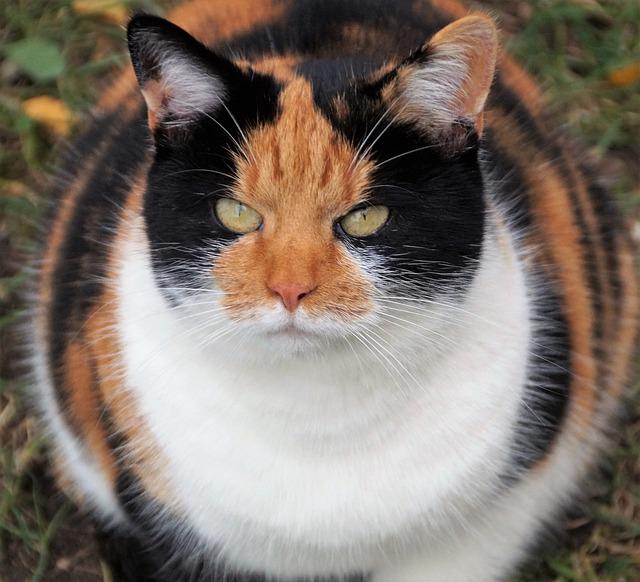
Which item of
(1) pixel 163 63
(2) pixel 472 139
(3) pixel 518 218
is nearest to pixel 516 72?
(3) pixel 518 218

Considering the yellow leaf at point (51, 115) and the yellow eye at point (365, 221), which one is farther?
the yellow leaf at point (51, 115)

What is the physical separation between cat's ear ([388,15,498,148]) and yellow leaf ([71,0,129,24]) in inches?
56.9

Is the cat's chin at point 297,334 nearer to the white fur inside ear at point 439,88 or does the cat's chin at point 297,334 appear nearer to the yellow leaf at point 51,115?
the white fur inside ear at point 439,88

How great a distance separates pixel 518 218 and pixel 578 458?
44 centimetres

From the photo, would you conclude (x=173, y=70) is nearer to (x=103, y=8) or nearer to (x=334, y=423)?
(x=334, y=423)

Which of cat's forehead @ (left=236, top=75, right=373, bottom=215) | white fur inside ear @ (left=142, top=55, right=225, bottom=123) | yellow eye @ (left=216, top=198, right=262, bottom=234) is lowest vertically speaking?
yellow eye @ (left=216, top=198, right=262, bottom=234)

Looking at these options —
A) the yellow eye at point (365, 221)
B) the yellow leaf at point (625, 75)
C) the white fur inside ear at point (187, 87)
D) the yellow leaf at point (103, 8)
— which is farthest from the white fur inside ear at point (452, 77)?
the yellow leaf at point (103, 8)

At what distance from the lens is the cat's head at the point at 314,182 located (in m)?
1.20

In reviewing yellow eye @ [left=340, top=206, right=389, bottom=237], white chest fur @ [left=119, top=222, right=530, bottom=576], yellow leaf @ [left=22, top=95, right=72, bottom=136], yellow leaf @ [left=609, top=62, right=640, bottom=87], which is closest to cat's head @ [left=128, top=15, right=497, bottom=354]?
yellow eye @ [left=340, top=206, right=389, bottom=237]

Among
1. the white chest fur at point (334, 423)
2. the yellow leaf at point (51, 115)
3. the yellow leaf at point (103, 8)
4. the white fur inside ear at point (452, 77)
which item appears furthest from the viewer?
the yellow leaf at point (103, 8)

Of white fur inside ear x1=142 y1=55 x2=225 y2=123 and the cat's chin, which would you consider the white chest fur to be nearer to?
the cat's chin

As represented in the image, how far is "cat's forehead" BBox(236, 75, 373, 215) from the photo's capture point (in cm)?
121

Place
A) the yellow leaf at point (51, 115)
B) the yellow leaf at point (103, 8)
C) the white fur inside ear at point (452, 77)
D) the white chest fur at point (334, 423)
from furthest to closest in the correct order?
1. the yellow leaf at point (103, 8)
2. the yellow leaf at point (51, 115)
3. the white chest fur at point (334, 423)
4. the white fur inside ear at point (452, 77)

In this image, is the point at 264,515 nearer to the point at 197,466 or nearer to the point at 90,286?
the point at 197,466
